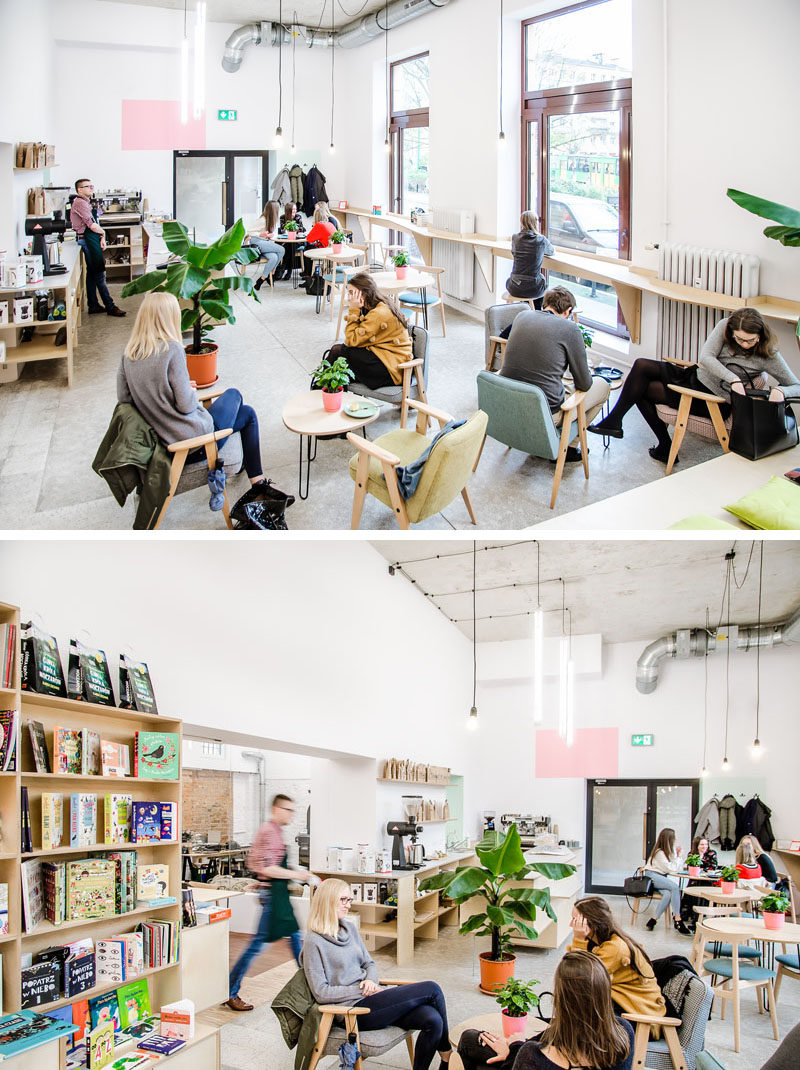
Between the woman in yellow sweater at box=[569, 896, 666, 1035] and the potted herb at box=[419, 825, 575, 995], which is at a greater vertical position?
the woman in yellow sweater at box=[569, 896, 666, 1035]

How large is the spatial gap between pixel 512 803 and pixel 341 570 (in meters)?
6.21

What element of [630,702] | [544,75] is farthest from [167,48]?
[630,702]

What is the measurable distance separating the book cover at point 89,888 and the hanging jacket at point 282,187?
11665 millimetres

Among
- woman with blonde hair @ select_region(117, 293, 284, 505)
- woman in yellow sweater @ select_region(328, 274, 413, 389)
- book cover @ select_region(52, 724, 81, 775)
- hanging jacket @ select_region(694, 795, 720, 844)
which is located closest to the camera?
book cover @ select_region(52, 724, 81, 775)

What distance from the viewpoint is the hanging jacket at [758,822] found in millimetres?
9828

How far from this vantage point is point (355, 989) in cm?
380

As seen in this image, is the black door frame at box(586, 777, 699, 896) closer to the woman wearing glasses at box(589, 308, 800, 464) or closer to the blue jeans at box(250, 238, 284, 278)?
the woman wearing glasses at box(589, 308, 800, 464)

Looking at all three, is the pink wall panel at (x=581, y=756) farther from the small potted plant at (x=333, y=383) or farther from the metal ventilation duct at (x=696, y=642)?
the small potted plant at (x=333, y=383)

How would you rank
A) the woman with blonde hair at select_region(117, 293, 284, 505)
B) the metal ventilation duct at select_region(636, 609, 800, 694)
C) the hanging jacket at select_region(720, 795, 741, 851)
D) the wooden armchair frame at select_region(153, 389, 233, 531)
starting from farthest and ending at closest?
the hanging jacket at select_region(720, 795, 741, 851), the metal ventilation duct at select_region(636, 609, 800, 694), the wooden armchair frame at select_region(153, 389, 233, 531), the woman with blonde hair at select_region(117, 293, 284, 505)

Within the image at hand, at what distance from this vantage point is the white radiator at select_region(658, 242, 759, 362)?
6.39m

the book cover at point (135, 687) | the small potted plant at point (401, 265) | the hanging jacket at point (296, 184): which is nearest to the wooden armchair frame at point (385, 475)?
the book cover at point (135, 687)

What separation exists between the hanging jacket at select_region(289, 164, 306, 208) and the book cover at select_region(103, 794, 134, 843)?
38.3 ft

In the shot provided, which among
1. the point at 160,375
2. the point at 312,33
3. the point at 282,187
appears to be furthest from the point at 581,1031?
the point at 312,33

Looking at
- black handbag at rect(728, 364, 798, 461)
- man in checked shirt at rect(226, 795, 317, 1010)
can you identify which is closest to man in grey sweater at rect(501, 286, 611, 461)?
black handbag at rect(728, 364, 798, 461)
